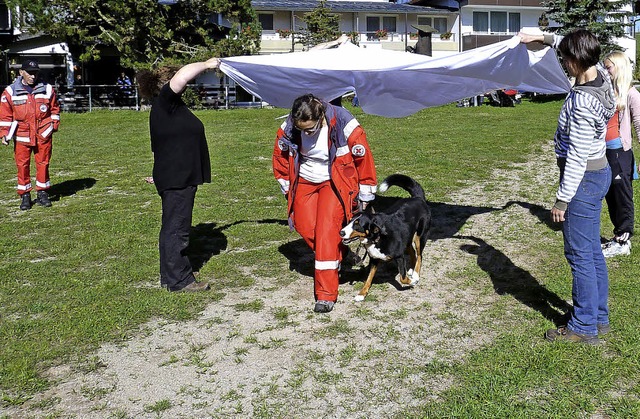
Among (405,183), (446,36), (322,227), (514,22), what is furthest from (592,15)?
(322,227)

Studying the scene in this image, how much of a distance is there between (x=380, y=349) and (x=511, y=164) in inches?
373

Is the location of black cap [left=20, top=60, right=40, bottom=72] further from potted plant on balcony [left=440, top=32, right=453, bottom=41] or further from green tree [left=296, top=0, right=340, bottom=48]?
potted plant on balcony [left=440, top=32, right=453, bottom=41]

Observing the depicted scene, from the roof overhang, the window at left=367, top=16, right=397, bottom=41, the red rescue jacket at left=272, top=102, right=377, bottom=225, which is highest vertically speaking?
the roof overhang

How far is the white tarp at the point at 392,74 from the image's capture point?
5.84 metres

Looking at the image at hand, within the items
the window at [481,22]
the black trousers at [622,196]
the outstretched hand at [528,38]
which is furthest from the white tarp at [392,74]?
the window at [481,22]

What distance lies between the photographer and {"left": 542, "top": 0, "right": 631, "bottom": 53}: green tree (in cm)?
3312

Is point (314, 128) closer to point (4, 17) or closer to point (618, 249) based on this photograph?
point (618, 249)

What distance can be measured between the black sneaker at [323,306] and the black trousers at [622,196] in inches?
126

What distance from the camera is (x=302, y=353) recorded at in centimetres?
479

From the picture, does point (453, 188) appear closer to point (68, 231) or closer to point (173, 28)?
point (68, 231)

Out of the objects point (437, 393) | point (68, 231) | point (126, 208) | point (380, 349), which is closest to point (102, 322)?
point (380, 349)

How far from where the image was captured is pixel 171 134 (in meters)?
5.96

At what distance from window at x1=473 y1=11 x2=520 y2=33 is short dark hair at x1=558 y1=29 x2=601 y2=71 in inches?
1766

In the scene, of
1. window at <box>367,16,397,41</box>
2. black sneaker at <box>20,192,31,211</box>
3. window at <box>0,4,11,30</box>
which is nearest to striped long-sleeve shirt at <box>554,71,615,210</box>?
black sneaker at <box>20,192,31,211</box>
